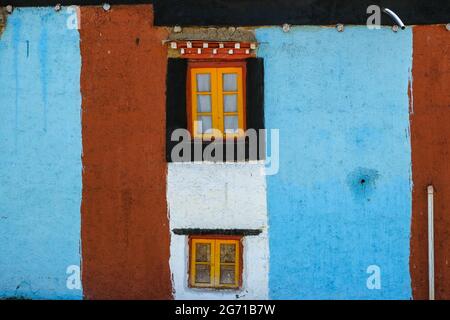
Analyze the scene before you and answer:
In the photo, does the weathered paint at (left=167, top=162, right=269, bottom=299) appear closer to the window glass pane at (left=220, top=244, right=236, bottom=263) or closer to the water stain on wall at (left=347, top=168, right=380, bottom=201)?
the window glass pane at (left=220, top=244, right=236, bottom=263)

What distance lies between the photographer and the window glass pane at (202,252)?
7.13 metres

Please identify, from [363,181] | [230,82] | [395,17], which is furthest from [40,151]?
[395,17]

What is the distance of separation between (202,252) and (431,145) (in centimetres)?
291

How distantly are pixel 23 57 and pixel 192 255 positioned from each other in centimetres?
308

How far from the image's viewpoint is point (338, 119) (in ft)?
22.9

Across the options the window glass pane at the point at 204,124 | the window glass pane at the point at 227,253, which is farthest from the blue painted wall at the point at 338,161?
the window glass pane at the point at 204,124

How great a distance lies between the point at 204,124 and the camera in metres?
7.11

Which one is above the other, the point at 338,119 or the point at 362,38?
the point at 362,38

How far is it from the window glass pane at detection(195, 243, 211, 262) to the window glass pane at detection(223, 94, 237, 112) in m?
1.61

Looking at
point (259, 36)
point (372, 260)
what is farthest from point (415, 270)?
point (259, 36)

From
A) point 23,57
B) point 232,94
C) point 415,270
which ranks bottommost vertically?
point 415,270

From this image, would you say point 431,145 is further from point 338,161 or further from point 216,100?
point 216,100

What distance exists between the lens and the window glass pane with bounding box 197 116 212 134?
23.3 feet

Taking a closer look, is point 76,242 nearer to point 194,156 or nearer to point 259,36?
point 194,156
